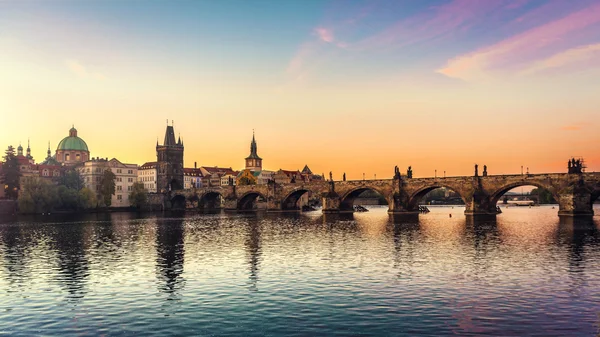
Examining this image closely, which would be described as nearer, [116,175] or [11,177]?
[11,177]

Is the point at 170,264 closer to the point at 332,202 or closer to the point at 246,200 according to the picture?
the point at 332,202

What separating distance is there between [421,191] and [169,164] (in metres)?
110

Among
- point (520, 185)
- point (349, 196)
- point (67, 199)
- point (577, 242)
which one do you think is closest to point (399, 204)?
point (349, 196)

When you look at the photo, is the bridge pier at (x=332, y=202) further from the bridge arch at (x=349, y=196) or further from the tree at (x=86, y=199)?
the tree at (x=86, y=199)

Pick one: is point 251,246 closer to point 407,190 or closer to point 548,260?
point 548,260

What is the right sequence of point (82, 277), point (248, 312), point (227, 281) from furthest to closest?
point (82, 277)
point (227, 281)
point (248, 312)

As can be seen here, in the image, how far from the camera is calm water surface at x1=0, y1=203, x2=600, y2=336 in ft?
59.3

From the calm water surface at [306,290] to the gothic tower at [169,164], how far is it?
471 ft

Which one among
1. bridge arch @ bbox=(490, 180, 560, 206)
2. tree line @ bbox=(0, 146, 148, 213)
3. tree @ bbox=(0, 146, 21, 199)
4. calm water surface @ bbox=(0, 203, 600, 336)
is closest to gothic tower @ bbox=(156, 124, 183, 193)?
tree line @ bbox=(0, 146, 148, 213)

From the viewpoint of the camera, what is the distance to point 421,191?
346ft

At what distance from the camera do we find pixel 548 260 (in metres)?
33.4

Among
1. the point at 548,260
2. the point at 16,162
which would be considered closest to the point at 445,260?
the point at 548,260

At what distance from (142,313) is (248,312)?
→ 420 cm

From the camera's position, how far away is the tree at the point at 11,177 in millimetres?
146500
